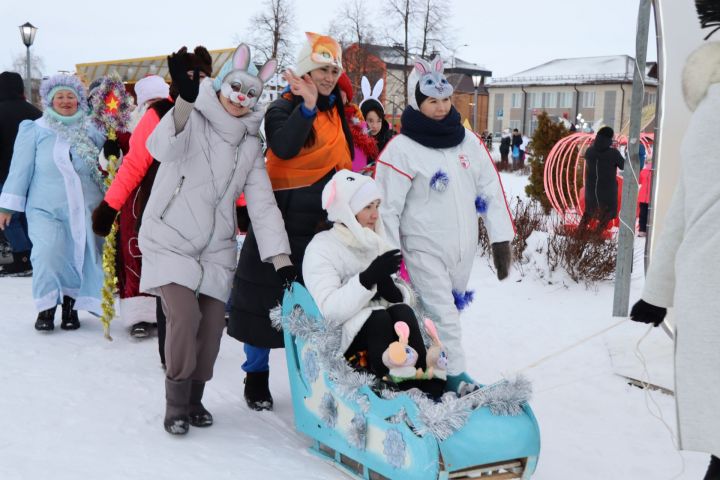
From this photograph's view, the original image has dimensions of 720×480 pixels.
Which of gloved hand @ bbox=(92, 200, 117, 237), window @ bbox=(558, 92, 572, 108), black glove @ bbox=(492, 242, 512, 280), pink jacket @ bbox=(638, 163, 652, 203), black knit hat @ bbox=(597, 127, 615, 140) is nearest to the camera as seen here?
black glove @ bbox=(492, 242, 512, 280)

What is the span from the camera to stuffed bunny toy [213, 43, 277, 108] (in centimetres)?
388

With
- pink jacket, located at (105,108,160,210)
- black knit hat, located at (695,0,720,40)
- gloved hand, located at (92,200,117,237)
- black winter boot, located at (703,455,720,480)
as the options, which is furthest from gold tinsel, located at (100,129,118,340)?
Answer: black winter boot, located at (703,455,720,480)

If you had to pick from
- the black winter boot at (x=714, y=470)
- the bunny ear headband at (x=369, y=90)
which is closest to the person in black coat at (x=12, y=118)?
the bunny ear headband at (x=369, y=90)

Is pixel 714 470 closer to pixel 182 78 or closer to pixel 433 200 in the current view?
pixel 433 200

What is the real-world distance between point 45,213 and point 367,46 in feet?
93.0

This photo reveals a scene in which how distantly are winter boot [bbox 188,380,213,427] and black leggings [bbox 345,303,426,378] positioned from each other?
3.24 feet

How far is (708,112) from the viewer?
2.30 metres

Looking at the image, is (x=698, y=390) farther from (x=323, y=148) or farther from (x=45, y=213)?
(x=45, y=213)

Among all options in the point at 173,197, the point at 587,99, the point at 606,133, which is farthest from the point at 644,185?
the point at 587,99

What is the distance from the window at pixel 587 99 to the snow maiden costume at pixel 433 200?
199 feet

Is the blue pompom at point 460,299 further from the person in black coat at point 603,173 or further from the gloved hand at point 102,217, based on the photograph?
the person in black coat at point 603,173

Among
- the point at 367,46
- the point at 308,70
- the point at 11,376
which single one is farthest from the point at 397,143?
the point at 367,46

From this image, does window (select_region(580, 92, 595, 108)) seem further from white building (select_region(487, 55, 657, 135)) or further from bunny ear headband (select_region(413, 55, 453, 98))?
bunny ear headband (select_region(413, 55, 453, 98))

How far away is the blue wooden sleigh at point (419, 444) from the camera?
2979mm
